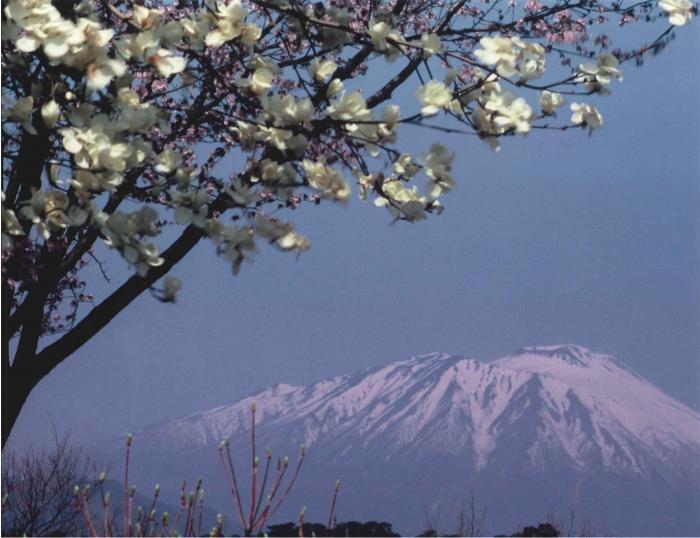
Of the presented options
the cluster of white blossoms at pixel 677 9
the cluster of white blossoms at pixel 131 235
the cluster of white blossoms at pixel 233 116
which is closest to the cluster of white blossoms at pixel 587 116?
the cluster of white blossoms at pixel 233 116

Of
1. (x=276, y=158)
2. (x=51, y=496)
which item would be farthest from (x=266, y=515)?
(x=51, y=496)

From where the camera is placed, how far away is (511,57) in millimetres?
3268

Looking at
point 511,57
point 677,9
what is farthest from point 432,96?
point 677,9

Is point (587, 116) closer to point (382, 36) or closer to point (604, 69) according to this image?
point (604, 69)

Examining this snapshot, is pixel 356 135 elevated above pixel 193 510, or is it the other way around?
pixel 356 135

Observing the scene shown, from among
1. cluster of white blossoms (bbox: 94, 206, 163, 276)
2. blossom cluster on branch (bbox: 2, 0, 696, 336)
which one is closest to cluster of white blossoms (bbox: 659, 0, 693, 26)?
blossom cluster on branch (bbox: 2, 0, 696, 336)

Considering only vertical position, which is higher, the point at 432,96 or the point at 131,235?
the point at 432,96

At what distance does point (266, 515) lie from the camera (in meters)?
3.57

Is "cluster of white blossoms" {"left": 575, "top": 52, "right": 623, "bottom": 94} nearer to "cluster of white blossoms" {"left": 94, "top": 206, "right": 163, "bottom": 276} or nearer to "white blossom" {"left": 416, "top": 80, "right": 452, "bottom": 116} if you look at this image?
"white blossom" {"left": 416, "top": 80, "right": 452, "bottom": 116}

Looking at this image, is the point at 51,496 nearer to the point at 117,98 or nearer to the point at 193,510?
the point at 193,510

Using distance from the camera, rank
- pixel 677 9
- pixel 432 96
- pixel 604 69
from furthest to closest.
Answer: pixel 677 9
pixel 604 69
pixel 432 96

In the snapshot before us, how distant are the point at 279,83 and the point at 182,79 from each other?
2.56 metres

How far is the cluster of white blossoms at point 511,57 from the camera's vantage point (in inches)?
128

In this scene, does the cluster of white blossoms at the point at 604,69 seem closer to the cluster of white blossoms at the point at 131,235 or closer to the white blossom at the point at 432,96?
the white blossom at the point at 432,96
